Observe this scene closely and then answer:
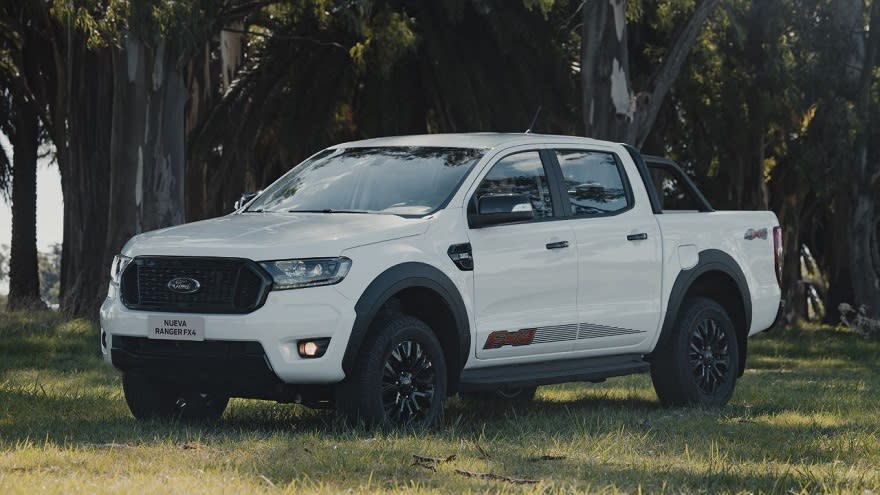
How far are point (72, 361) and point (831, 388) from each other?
7154mm

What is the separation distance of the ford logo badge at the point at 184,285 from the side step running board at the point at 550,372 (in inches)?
68.3

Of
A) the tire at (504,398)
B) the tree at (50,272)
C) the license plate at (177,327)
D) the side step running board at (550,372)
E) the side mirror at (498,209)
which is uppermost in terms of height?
the side mirror at (498,209)

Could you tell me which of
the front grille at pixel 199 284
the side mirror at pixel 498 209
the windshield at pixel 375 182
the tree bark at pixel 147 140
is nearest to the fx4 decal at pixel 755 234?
the windshield at pixel 375 182

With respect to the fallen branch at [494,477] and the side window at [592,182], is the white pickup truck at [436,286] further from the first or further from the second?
the fallen branch at [494,477]

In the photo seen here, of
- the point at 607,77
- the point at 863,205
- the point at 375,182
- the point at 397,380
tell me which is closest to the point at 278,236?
the point at 397,380

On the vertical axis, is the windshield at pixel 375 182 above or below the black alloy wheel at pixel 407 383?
above

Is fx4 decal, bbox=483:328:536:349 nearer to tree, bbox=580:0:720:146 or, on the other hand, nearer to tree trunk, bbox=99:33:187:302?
tree, bbox=580:0:720:146

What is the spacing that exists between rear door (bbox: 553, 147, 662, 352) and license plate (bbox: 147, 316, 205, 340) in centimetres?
270

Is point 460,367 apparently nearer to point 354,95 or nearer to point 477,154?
point 477,154

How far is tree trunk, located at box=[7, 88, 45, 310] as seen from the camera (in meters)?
32.2

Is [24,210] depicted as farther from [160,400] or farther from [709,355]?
[160,400]

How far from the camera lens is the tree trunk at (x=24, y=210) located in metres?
32.2

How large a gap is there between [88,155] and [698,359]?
1615 centimetres

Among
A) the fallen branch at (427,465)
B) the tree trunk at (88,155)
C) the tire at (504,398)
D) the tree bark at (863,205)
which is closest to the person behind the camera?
the fallen branch at (427,465)
